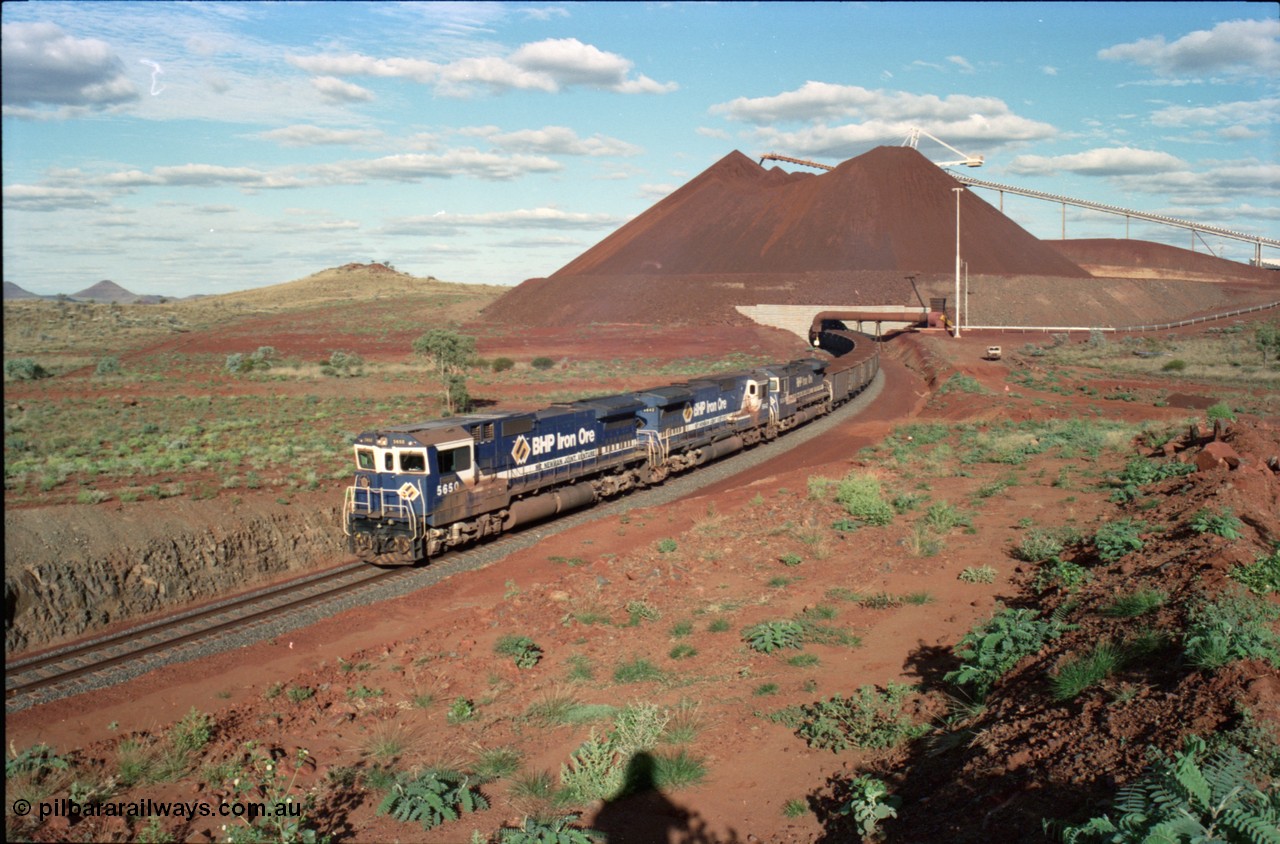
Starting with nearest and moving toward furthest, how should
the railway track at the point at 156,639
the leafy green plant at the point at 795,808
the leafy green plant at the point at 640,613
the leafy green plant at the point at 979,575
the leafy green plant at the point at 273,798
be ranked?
1. the leafy green plant at the point at 273,798
2. the leafy green plant at the point at 795,808
3. the railway track at the point at 156,639
4. the leafy green plant at the point at 979,575
5. the leafy green plant at the point at 640,613

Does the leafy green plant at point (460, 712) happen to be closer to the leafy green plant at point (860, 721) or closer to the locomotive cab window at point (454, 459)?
the leafy green plant at point (860, 721)

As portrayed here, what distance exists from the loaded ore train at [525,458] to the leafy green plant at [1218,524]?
57.3ft

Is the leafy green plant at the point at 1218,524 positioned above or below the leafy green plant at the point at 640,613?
above

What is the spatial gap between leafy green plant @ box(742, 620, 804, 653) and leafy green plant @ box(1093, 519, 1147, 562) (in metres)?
6.41

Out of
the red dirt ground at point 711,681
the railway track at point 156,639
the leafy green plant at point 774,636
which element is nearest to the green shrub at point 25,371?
the railway track at point 156,639

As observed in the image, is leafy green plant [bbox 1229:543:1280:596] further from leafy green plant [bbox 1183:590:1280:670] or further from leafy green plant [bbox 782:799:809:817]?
leafy green plant [bbox 782:799:809:817]

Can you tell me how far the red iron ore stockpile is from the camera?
114 m

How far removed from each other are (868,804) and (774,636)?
6342 mm

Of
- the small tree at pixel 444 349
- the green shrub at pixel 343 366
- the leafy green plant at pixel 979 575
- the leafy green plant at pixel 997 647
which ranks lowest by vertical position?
the leafy green plant at pixel 979 575

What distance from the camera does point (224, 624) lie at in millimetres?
20016

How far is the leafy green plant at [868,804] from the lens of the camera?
9.19m

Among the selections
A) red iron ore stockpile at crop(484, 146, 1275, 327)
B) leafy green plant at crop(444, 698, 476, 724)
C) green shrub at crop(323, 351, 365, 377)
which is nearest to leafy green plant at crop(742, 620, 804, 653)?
leafy green plant at crop(444, 698, 476, 724)

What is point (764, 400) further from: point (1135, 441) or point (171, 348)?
point (171, 348)

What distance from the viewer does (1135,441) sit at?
3133cm
